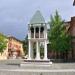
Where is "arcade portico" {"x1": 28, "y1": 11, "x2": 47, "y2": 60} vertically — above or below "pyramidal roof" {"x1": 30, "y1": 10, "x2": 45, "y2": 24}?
below

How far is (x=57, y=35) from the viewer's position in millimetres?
57188

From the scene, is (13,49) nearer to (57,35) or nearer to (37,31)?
(57,35)

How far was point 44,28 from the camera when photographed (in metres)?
35.8

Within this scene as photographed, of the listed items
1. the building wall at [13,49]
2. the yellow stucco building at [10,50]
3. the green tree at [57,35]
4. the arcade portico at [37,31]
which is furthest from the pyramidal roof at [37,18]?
the building wall at [13,49]

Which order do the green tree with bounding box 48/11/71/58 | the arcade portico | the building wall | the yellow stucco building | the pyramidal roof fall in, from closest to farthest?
1. the arcade portico
2. the pyramidal roof
3. the green tree with bounding box 48/11/71/58
4. the yellow stucco building
5. the building wall

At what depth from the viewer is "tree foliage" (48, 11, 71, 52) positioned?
56.9 metres

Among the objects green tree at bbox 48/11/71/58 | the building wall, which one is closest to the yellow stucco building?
the building wall

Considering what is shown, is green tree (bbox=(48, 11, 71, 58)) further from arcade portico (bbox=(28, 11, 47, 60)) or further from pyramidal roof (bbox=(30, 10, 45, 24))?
arcade portico (bbox=(28, 11, 47, 60))

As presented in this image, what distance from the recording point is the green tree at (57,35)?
56.9 meters

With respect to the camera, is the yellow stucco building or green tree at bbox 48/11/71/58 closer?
green tree at bbox 48/11/71/58

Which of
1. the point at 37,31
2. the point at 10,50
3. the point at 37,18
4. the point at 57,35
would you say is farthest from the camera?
the point at 10,50

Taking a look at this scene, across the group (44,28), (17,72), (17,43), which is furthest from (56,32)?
(17,43)

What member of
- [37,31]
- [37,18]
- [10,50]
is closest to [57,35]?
[37,18]

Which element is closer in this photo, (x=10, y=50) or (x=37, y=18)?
(x=37, y=18)
